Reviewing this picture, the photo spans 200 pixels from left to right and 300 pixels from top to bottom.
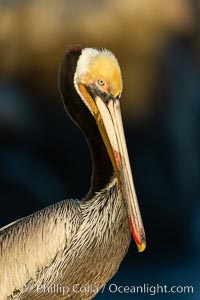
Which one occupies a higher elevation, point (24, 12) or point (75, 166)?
point (24, 12)

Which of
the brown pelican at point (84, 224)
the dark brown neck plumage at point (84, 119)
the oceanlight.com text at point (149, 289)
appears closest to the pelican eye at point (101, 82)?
the brown pelican at point (84, 224)

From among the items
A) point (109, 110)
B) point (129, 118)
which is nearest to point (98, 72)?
point (109, 110)

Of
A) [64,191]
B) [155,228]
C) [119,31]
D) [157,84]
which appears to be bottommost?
[155,228]

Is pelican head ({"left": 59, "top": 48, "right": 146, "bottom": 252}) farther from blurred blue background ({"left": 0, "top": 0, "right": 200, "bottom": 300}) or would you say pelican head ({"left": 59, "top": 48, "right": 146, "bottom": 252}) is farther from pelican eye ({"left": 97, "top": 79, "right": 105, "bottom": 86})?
blurred blue background ({"left": 0, "top": 0, "right": 200, "bottom": 300})

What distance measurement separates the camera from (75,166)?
13.6ft

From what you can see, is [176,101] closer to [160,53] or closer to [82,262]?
[160,53]

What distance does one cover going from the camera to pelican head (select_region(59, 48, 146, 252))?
3.92 m

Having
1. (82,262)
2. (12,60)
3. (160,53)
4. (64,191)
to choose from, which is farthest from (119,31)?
(82,262)

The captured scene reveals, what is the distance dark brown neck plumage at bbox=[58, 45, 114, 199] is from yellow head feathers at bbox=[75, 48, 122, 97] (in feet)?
0.11

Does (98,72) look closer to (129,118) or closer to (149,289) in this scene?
(129,118)

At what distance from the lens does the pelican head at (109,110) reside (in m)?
3.92

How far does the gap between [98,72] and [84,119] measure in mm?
209

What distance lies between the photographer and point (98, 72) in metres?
3.95

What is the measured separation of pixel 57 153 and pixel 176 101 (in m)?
0.56
